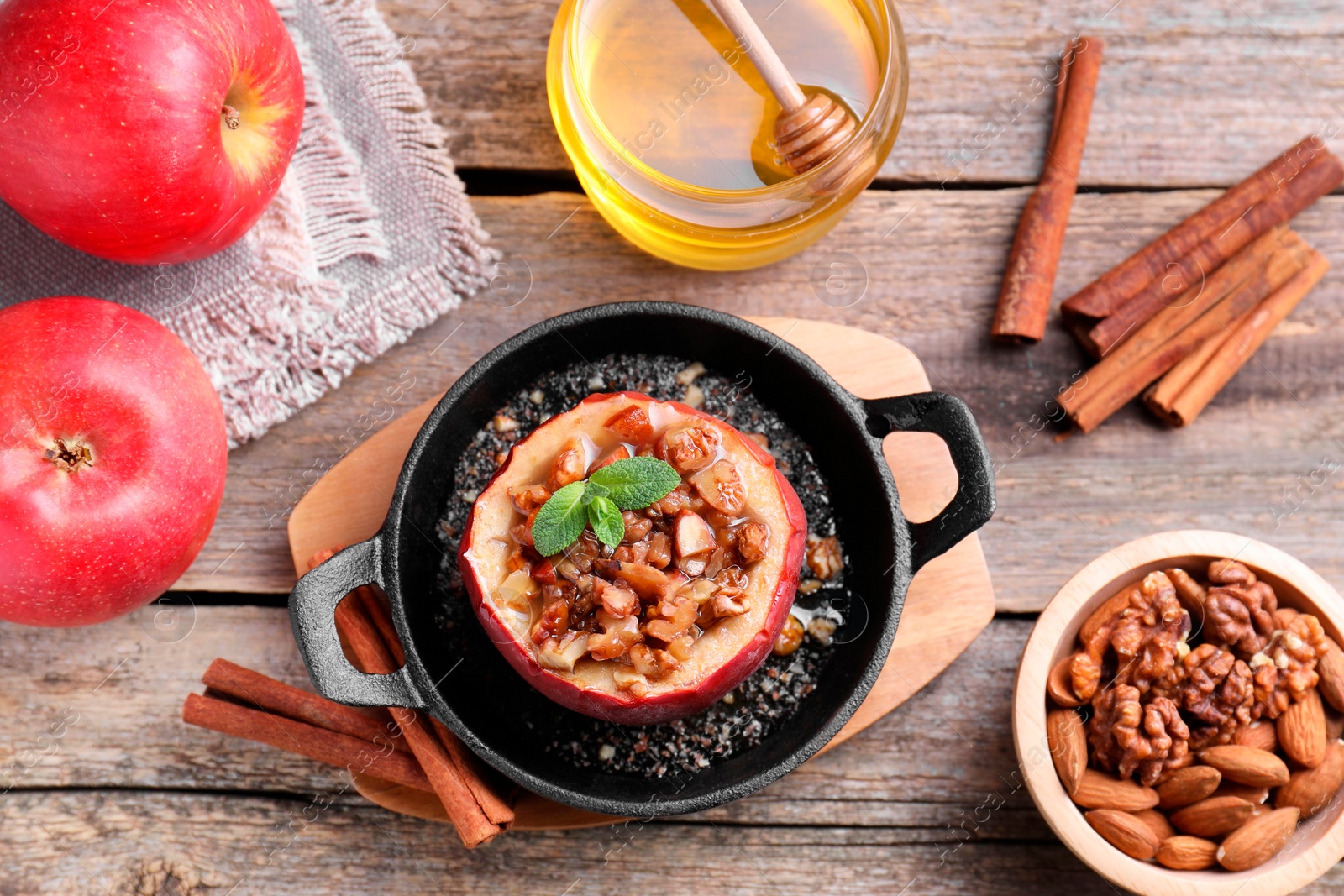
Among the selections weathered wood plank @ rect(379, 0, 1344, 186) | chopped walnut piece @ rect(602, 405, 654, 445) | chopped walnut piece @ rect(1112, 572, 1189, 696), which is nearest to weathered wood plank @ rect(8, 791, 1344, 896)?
chopped walnut piece @ rect(1112, 572, 1189, 696)

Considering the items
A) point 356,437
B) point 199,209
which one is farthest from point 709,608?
point 199,209

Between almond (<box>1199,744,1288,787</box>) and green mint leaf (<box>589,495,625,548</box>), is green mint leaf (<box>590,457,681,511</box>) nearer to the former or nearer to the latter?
green mint leaf (<box>589,495,625,548</box>)

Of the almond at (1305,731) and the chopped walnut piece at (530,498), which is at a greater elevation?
the chopped walnut piece at (530,498)

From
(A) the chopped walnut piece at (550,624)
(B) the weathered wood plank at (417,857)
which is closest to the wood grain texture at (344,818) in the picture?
(B) the weathered wood plank at (417,857)

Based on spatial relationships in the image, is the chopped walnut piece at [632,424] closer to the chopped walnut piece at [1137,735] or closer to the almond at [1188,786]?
the chopped walnut piece at [1137,735]

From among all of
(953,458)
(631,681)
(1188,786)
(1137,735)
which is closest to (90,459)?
(631,681)

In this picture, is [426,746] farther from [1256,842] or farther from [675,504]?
[1256,842]
